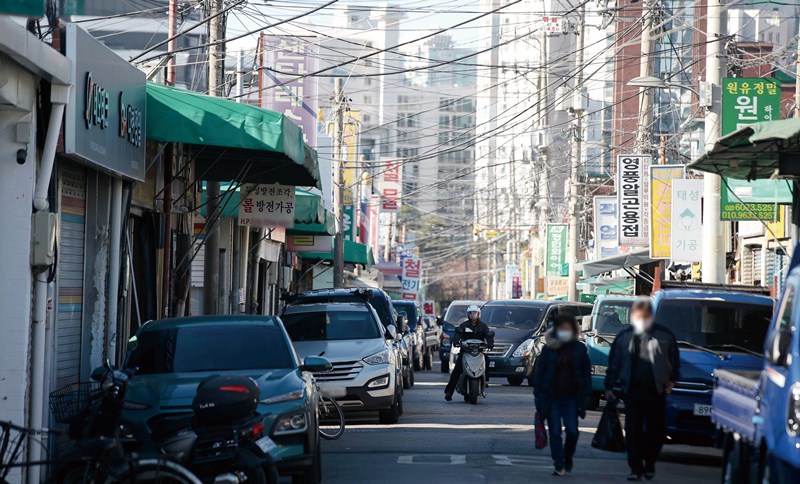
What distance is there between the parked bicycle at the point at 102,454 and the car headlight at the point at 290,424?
1.36 m

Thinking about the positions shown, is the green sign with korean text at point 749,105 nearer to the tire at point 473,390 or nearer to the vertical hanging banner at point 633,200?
the tire at point 473,390

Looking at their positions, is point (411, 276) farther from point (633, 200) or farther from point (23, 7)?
point (23, 7)

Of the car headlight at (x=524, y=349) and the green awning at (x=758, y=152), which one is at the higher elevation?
the green awning at (x=758, y=152)

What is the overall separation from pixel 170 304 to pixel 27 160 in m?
9.42

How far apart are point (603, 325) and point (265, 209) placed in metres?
6.94

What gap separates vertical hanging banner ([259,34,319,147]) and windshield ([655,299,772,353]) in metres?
18.7

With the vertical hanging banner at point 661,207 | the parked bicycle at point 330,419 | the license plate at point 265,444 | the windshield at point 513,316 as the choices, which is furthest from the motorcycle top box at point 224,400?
the vertical hanging banner at point 661,207

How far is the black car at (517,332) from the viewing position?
1176 inches

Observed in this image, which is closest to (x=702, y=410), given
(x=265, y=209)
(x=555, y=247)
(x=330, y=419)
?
(x=330, y=419)

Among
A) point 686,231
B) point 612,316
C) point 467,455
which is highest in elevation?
point 686,231

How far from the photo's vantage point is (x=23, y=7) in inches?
387

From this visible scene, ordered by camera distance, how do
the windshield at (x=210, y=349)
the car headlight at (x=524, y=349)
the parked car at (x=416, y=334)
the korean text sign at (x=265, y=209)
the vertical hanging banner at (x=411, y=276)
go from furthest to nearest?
the vertical hanging banner at (x=411, y=276) → the parked car at (x=416, y=334) → the car headlight at (x=524, y=349) → the korean text sign at (x=265, y=209) → the windshield at (x=210, y=349)

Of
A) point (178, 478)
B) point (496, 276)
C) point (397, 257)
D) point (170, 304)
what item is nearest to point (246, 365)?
point (178, 478)

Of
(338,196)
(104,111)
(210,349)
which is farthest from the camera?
(338,196)
